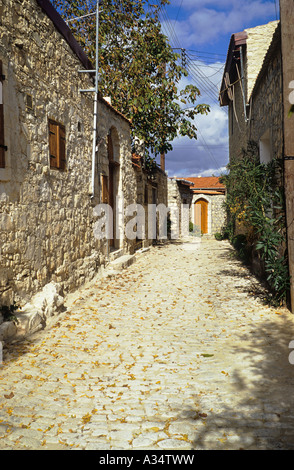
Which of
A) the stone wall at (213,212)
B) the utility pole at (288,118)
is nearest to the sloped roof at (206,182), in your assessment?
the stone wall at (213,212)

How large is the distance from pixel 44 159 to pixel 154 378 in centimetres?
345

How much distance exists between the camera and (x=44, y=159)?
5406 millimetres

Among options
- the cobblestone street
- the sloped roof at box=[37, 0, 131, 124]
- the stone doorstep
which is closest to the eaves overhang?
the sloped roof at box=[37, 0, 131, 124]

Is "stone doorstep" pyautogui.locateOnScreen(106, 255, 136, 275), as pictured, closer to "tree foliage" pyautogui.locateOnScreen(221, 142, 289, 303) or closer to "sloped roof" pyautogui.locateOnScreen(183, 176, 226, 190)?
"tree foliage" pyautogui.locateOnScreen(221, 142, 289, 303)

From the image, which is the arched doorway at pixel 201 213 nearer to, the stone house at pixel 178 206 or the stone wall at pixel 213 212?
the stone wall at pixel 213 212

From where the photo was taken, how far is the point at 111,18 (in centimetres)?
1227

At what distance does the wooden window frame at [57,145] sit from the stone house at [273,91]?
3.34 meters

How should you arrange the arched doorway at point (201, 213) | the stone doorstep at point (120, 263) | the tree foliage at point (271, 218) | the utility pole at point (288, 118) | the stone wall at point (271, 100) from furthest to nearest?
the arched doorway at point (201, 213)
the stone doorstep at point (120, 263)
the stone wall at point (271, 100)
the tree foliage at point (271, 218)
the utility pole at point (288, 118)

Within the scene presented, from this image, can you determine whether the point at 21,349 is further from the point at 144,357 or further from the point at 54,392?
the point at 144,357

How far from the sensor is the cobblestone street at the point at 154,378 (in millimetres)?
2578

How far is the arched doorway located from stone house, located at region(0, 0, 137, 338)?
16.6m

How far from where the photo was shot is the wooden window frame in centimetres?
566

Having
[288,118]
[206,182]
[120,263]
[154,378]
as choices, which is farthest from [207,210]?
[154,378]
